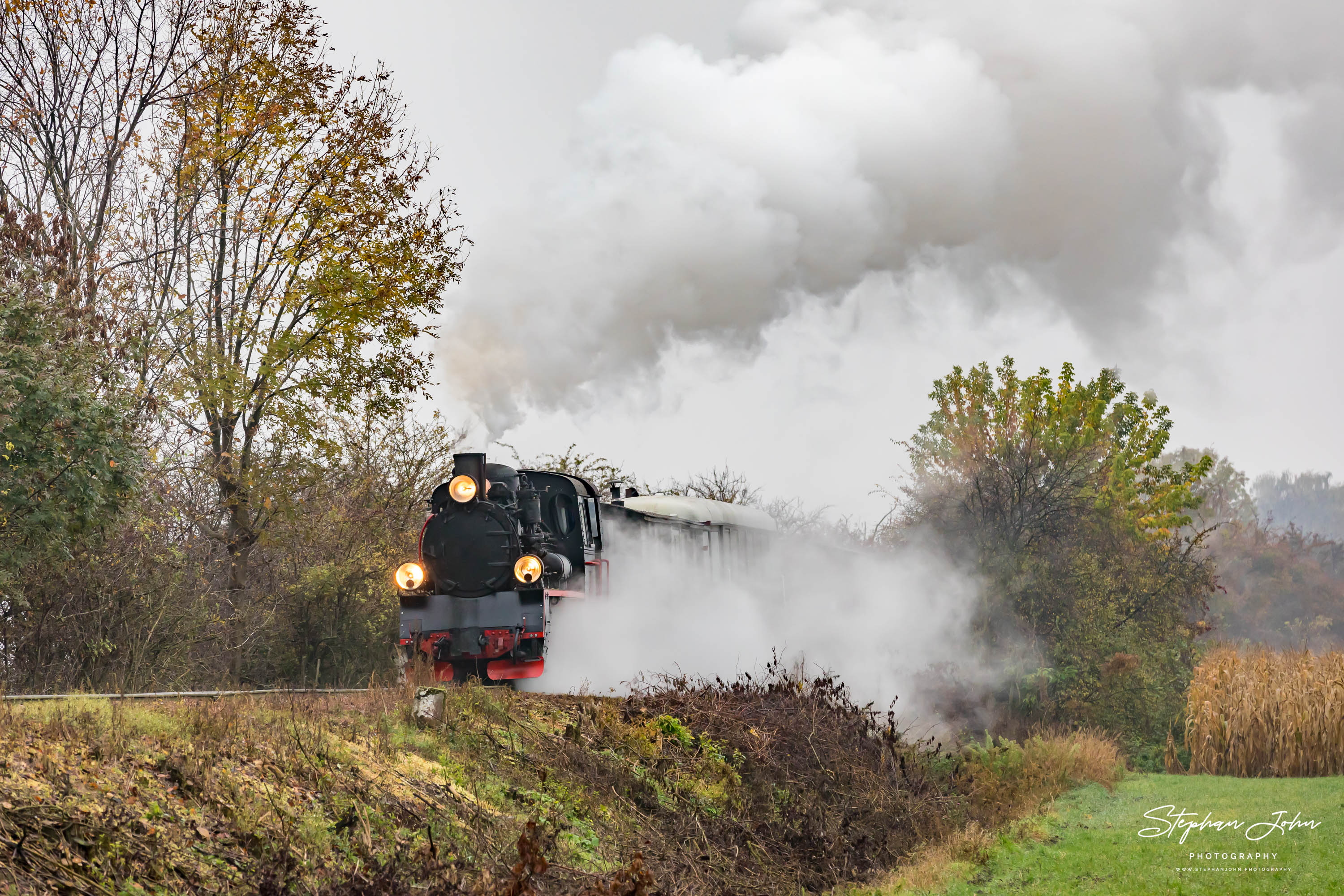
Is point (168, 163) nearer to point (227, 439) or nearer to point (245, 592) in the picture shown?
point (227, 439)

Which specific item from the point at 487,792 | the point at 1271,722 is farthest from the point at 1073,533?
the point at 487,792

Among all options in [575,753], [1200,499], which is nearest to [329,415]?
[575,753]

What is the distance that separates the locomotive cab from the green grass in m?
6.03

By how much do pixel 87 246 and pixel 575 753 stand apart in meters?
11.7

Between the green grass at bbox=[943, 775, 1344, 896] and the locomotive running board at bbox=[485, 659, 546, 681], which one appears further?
the locomotive running board at bbox=[485, 659, 546, 681]

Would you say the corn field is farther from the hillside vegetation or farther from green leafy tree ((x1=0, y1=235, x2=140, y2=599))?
green leafy tree ((x1=0, y1=235, x2=140, y2=599))

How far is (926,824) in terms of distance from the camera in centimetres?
1097

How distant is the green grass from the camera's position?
6.71 metres

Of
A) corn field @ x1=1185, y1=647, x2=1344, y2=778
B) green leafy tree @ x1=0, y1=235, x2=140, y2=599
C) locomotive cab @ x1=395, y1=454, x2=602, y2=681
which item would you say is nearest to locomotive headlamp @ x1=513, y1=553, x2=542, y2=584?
locomotive cab @ x1=395, y1=454, x2=602, y2=681

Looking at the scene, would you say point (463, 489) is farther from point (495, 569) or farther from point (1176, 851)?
point (1176, 851)

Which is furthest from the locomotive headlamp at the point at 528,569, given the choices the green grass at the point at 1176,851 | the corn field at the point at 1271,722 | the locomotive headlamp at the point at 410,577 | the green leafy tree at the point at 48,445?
the corn field at the point at 1271,722

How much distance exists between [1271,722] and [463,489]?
381 inches

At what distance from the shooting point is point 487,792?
26.3 feet

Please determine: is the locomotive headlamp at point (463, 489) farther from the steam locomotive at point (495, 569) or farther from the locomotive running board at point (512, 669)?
the locomotive running board at point (512, 669)
